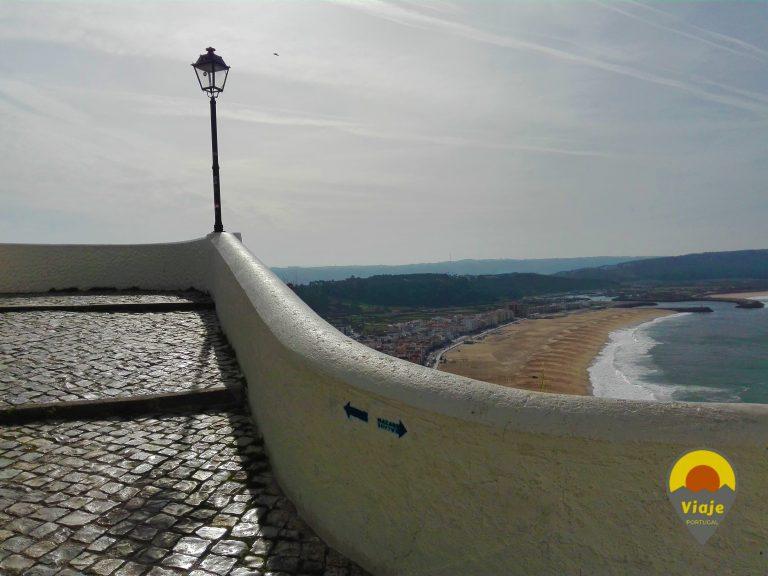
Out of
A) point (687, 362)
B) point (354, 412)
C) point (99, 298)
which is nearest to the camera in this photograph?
point (354, 412)

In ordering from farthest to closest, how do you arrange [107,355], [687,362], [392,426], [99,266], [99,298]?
[687,362] → [99,266] → [99,298] → [107,355] → [392,426]

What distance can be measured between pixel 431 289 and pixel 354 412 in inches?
4268

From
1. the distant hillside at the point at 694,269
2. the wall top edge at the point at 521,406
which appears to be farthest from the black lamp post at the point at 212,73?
the distant hillside at the point at 694,269

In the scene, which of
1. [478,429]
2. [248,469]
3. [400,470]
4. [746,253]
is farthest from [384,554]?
[746,253]

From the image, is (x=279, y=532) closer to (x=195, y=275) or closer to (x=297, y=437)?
(x=297, y=437)

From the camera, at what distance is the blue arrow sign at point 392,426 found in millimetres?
2426

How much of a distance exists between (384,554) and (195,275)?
8962 mm

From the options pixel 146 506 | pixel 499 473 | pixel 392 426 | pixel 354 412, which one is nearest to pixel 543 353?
pixel 146 506

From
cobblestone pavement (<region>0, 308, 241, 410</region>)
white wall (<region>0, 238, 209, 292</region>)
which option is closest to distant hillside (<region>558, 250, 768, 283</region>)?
white wall (<region>0, 238, 209, 292</region>)

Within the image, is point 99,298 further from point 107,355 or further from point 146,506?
point 146,506

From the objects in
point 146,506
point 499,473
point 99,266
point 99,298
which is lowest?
point 146,506

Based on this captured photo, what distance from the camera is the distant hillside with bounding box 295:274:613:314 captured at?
90125 millimetres

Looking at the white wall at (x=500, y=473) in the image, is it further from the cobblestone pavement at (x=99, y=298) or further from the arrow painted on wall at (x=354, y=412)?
the cobblestone pavement at (x=99, y=298)

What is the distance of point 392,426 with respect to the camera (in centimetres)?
247
